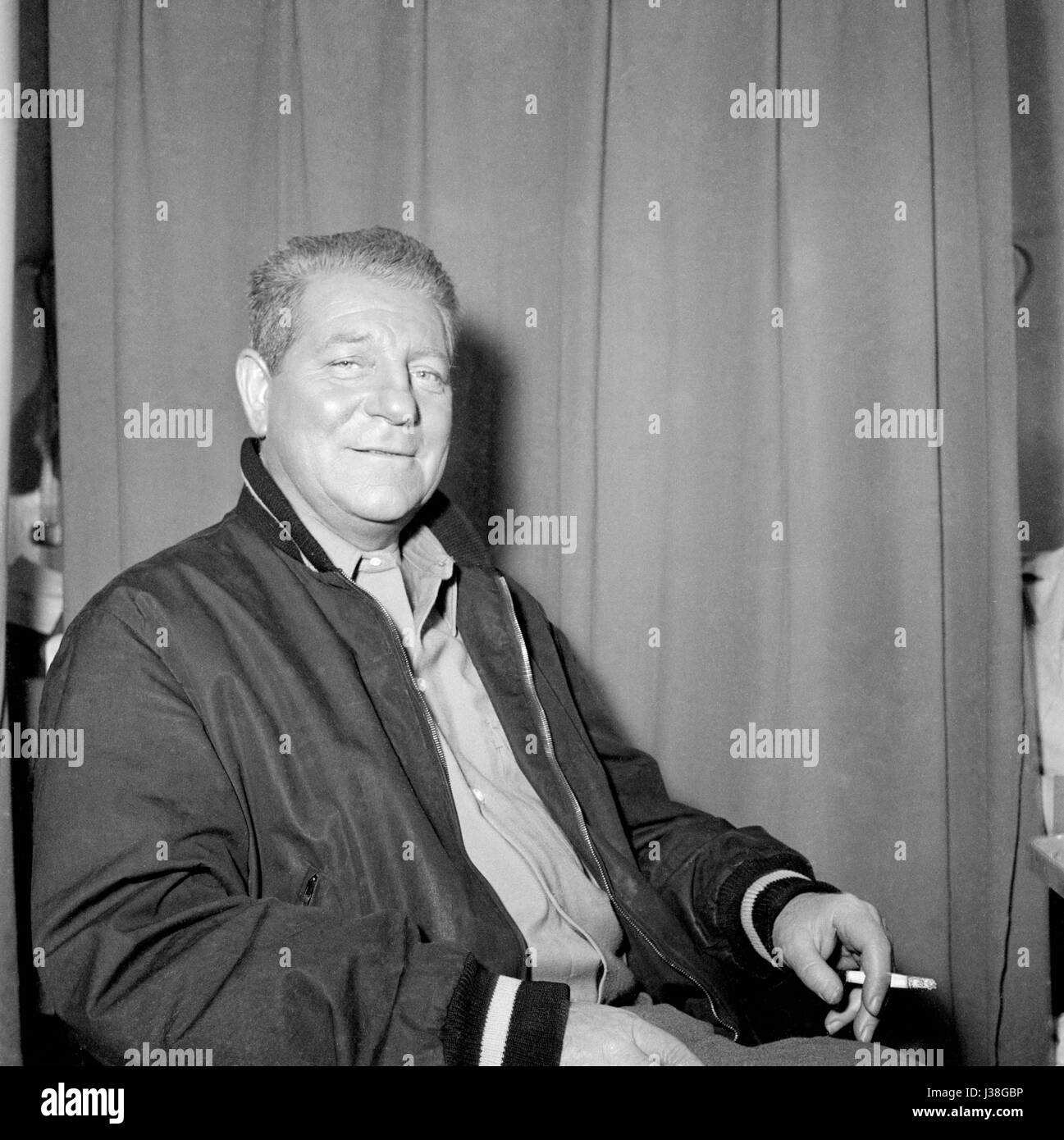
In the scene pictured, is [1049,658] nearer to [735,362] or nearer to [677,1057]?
[735,362]

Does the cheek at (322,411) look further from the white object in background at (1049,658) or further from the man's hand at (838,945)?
the white object in background at (1049,658)

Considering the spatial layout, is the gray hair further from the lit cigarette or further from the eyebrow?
the lit cigarette

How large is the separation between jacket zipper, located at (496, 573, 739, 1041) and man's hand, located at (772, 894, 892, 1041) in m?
0.10

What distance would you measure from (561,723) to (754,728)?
2.12ft

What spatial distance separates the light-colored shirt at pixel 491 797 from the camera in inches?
44.4

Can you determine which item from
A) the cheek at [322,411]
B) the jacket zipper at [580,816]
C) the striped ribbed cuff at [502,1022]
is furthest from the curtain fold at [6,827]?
the striped ribbed cuff at [502,1022]

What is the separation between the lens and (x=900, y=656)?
6.11ft

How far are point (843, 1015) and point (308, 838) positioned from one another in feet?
1.98

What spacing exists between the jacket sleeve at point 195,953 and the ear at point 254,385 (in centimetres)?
45

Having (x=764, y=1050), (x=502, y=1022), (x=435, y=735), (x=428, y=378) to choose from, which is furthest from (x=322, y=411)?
(x=764, y=1050)

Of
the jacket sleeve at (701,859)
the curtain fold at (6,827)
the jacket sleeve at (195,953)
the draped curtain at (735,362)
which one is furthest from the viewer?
the draped curtain at (735,362)

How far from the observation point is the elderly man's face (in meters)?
1.24

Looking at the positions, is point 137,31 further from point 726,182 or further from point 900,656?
point 900,656

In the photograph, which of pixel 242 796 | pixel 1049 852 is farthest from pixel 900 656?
pixel 242 796
